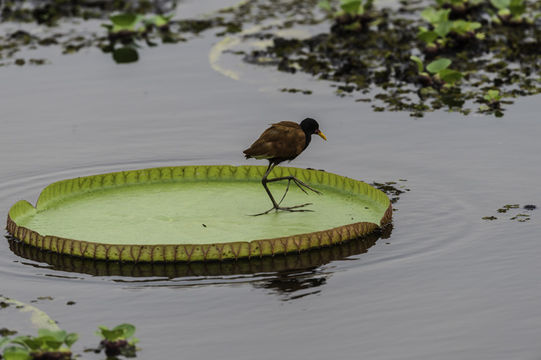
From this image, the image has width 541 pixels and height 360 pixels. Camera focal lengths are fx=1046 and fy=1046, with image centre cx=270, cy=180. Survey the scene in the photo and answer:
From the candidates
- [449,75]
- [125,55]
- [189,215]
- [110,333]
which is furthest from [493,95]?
[110,333]

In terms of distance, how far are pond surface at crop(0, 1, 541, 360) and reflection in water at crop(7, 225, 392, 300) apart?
25 millimetres

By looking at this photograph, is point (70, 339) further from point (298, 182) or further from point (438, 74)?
point (438, 74)

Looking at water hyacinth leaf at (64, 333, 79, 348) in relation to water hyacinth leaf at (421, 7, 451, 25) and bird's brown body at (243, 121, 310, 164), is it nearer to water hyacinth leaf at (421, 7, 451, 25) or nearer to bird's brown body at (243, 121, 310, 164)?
bird's brown body at (243, 121, 310, 164)

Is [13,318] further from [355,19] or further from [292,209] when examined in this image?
[355,19]

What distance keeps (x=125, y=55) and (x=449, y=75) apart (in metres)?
6.45

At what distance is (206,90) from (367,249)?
280 inches

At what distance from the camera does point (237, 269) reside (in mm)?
8945

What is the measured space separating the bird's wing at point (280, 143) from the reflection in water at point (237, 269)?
42.3 inches

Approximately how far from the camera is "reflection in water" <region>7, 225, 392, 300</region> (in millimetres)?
8688

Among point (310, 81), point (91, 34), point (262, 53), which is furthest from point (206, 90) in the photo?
point (91, 34)

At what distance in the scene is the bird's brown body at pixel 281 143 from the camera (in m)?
9.89

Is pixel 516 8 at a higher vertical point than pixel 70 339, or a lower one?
higher

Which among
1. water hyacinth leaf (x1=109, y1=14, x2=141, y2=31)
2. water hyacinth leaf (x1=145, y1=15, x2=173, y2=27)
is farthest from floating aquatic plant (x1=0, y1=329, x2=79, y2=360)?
water hyacinth leaf (x1=145, y1=15, x2=173, y2=27)

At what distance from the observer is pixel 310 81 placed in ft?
54.2
